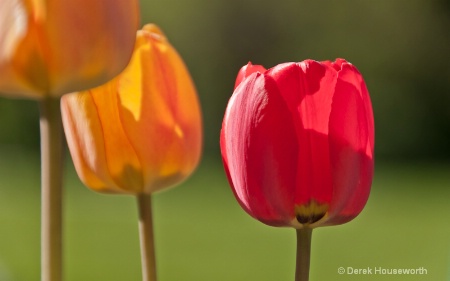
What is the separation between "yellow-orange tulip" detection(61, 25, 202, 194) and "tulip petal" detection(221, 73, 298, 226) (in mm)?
38

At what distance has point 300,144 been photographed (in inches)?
10.5

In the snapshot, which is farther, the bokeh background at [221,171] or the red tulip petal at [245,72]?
the bokeh background at [221,171]

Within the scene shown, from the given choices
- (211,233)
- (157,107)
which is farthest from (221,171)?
(157,107)

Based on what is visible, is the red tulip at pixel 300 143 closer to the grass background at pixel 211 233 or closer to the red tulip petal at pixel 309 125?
the red tulip petal at pixel 309 125

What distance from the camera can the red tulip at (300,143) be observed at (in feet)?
0.86

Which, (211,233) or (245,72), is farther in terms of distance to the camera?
(211,233)

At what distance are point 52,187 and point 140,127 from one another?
0.19 feet

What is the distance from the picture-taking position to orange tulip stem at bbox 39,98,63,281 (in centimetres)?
24

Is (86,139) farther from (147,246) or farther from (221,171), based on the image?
(221,171)

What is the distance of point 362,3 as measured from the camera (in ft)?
2.70

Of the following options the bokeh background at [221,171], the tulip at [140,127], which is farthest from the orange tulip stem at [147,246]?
the bokeh background at [221,171]

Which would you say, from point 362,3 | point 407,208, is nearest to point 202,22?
point 362,3

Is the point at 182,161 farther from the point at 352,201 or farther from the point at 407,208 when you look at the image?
the point at 407,208

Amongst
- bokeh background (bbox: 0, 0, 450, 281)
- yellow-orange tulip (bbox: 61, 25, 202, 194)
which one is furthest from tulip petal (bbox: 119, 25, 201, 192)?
bokeh background (bbox: 0, 0, 450, 281)
